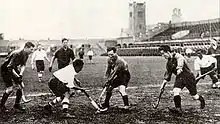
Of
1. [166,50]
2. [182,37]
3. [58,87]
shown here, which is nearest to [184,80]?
[166,50]

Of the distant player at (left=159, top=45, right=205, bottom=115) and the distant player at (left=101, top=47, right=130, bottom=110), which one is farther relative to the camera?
the distant player at (left=101, top=47, right=130, bottom=110)

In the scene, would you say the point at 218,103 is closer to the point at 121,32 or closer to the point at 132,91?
the point at 132,91

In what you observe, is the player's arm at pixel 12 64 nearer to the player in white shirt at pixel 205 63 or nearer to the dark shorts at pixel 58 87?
the dark shorts at pixel 58 87

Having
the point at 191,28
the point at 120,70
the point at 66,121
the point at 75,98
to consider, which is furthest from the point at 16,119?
the point at 191,28

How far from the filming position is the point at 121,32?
272 ft

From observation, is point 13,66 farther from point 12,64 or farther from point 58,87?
point 58,87

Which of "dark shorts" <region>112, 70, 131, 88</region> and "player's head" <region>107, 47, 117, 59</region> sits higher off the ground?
"player's head" <region>107, 47, 117, 59</region>

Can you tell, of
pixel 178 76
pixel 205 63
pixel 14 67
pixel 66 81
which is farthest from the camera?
pixel 205 63

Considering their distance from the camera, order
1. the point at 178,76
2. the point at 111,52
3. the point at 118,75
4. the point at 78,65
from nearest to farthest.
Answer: the point at 78,65 < the point at 178,76 < the point at 111,52 < the point at 118,75

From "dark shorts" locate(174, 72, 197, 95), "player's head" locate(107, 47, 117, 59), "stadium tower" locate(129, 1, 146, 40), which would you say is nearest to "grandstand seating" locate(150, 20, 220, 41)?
"stadium tower" locate(129, 1, 146, 40)

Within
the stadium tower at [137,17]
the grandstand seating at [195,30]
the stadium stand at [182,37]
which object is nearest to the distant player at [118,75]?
the stadium stand at [182,37]

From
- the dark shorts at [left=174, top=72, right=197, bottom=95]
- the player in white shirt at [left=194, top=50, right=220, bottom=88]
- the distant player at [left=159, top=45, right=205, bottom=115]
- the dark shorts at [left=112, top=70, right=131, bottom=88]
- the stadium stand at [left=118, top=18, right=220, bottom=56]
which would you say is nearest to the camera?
the distant player at [left=159, top=45, right=205, bottom=115]

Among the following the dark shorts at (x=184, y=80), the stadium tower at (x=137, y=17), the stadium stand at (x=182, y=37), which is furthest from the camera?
the stadium tower at (x=137, y=17)

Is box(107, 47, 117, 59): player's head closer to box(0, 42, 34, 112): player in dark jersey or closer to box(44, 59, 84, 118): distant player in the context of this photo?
box(44, 59, 84, 118): distant player
